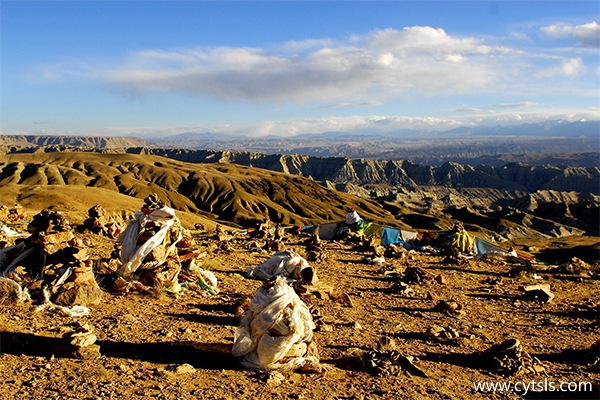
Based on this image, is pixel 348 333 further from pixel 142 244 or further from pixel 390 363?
pixel 142 244

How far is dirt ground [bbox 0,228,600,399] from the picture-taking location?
5348 millimetres

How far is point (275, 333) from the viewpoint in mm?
5898

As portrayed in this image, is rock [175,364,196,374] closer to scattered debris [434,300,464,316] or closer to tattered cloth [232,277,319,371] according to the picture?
tattered cloth [232,277,319,371]

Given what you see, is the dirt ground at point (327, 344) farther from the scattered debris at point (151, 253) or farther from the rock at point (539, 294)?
the scattered debris at point (151, 253)

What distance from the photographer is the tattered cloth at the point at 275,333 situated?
19.2 feet

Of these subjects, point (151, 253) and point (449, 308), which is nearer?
point (151, 253)

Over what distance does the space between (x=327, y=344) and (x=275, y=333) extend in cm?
155

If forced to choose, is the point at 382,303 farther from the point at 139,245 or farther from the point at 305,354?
the point at 139,245

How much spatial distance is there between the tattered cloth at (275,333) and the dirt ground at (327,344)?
18 cm

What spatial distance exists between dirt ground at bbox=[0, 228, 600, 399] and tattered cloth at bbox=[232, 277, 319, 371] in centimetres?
18

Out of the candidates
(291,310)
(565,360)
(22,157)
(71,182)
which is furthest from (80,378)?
(22,157)

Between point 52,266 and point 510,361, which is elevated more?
point 52,266

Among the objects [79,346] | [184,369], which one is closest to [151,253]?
[79,346]

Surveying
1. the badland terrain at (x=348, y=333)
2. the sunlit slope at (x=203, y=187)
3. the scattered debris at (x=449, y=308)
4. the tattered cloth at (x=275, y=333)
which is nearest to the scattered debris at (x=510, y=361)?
the badland terrain at (x=348, y=333)
